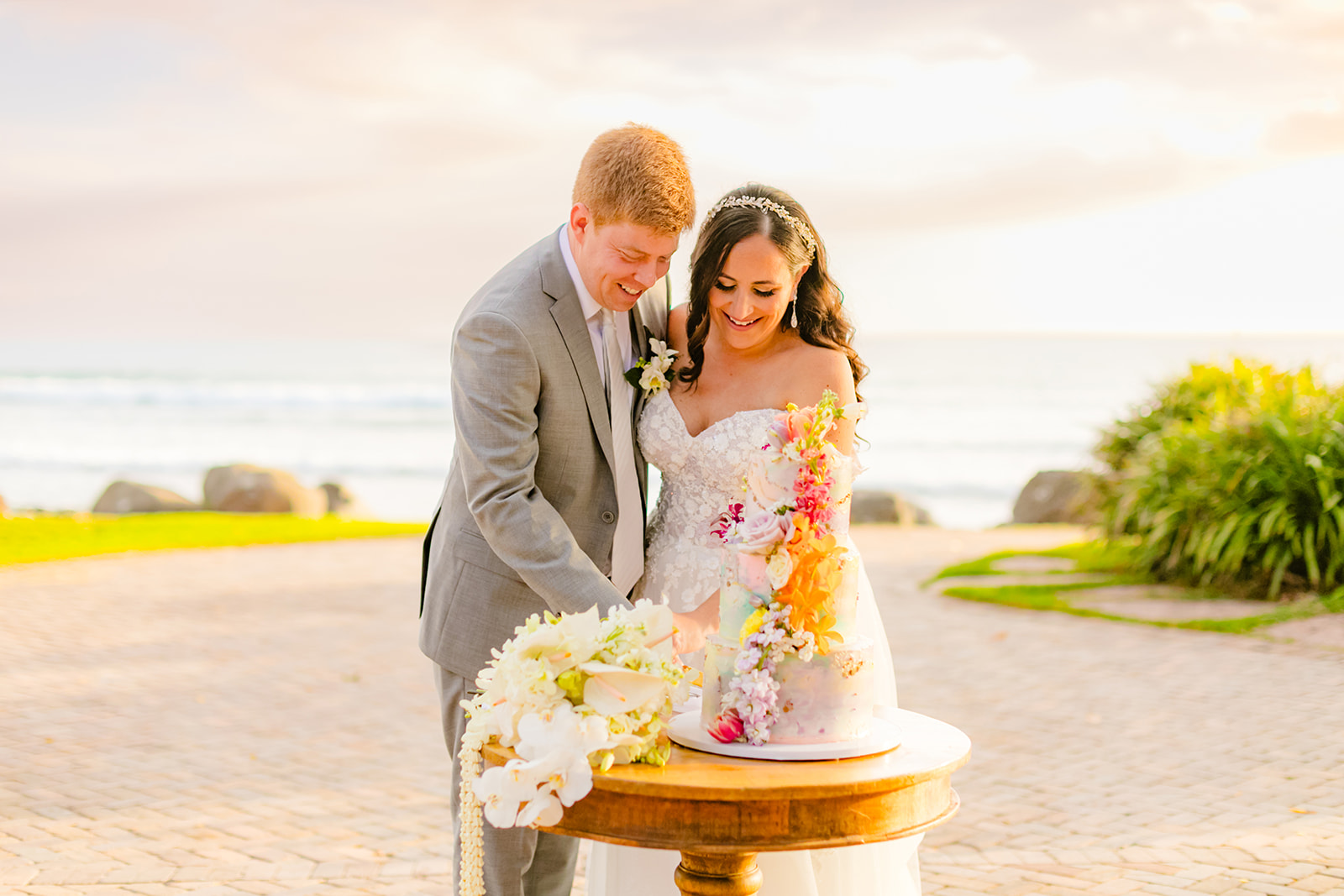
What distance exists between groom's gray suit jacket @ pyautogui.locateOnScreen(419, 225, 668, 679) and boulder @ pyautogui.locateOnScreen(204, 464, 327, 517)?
17.8m

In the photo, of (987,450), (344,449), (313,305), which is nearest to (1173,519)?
(987,450)

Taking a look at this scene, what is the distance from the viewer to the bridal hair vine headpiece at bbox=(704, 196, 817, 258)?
3.63 m

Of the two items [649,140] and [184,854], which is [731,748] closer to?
[649,140]

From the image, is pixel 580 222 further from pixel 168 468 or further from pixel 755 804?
pixel 168 468

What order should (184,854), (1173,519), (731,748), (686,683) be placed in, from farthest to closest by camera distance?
(1173,519) < (184,854) < (686,683) < (731,748)

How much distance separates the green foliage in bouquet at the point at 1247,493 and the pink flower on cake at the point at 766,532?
917 cm

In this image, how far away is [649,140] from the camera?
316 cm

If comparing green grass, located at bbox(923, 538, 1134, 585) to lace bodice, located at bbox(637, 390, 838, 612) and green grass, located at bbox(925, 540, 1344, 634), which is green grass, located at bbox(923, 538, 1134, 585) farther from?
lace bodice, located at bbox(637, 390, 838, 612)

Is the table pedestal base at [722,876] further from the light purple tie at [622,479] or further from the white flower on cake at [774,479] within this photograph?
the light purple tie at [622,479]

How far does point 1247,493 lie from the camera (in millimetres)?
10734

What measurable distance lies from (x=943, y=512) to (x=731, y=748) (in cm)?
2579

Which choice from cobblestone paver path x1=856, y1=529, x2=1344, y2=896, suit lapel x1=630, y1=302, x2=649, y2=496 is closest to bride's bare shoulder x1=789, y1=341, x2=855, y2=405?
suit lapel x1=630, y1=302, x2=649, y2=496

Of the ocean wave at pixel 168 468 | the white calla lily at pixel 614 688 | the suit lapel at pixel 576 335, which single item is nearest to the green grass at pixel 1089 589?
the suit lapel at pixel 576 335

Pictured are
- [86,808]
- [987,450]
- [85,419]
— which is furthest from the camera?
[85,419]
